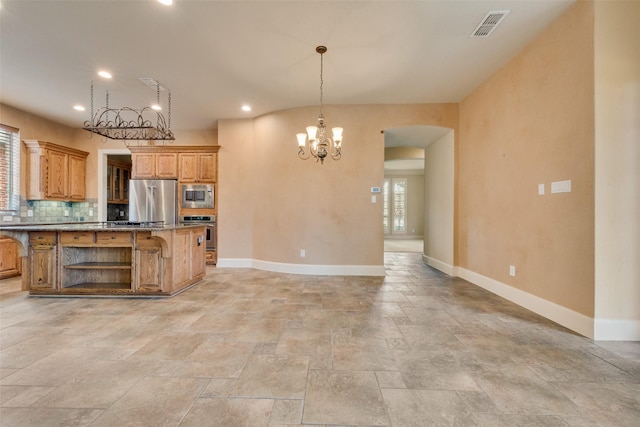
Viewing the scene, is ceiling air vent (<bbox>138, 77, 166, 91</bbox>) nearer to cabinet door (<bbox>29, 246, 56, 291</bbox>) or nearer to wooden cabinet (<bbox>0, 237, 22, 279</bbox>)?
cabinet door (<bbox>29, 246, 56, 291</bbox>)

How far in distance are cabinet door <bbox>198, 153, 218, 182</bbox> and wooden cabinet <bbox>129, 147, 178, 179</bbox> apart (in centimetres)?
59

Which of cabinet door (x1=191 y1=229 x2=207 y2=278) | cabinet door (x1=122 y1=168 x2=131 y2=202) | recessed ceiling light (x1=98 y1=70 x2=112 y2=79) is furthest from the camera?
cabinet door (x1=122 y1=168 x2=131 y2=202)

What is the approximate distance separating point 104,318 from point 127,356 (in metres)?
1.14

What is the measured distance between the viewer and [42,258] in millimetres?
3697

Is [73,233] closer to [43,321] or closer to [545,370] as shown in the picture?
[43,321]

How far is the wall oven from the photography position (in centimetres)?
598

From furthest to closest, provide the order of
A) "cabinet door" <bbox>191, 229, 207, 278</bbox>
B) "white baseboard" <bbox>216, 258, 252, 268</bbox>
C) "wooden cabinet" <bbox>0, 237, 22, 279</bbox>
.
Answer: "white baseboard" <bbox>216, 258, 252, 268</bbox>
"wooden cabinet" <bbox>0, 237, 22, 279</bbox>
"cabinet door" <bbox>191, 229, 207, 278</bbox>

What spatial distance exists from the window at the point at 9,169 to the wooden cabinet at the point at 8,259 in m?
0.72

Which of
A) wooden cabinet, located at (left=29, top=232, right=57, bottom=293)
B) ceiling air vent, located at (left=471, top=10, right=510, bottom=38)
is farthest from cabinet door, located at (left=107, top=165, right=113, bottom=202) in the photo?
ceiling air vent, located at (left=471, top=10, right=510, bottom=38)

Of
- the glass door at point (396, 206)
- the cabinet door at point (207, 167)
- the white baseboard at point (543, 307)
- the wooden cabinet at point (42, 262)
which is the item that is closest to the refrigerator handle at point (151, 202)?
the cabinet door at point (207, 167)

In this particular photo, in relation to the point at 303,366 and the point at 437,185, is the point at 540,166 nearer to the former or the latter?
the point at 437,185

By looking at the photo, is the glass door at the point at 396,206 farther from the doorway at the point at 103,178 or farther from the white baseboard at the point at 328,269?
the doorway at the point at 103,178

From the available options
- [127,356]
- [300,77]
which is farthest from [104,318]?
[300,77]

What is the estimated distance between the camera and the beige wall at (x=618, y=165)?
8.06ft
